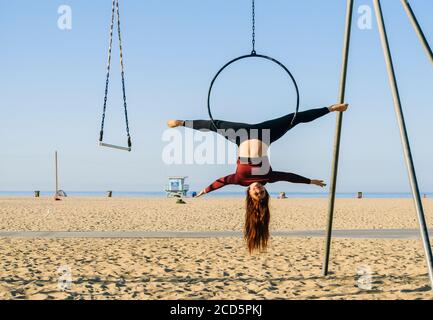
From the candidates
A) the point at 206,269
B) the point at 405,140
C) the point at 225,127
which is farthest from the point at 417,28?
the point at 206,269

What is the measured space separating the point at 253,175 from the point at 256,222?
2.80ft

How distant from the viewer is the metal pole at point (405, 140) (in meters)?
7.09

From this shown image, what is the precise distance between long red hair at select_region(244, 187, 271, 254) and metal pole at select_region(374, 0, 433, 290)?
6.15ft

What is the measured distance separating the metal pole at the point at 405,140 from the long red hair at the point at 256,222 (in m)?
1.88

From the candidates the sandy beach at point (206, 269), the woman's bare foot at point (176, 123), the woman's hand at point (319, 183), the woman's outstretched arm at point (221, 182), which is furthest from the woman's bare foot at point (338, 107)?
the sandy beach at point (206, 269)

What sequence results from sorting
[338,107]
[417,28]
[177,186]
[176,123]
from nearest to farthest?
[176,123]
[338,107]
[417,28]
[177,186]

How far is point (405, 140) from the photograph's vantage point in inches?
280

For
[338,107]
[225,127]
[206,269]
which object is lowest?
[206,269]

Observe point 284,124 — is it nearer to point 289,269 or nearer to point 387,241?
point 289,269

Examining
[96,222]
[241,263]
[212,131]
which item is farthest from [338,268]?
[96,222]

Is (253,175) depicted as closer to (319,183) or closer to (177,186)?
(319,183)

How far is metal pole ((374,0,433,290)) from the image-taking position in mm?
7094

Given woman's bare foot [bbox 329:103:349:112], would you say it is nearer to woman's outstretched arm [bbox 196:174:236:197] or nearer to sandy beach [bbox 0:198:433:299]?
woman's outstretched arm [bbox 196:174:236:197]

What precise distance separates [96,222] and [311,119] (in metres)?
18.2
